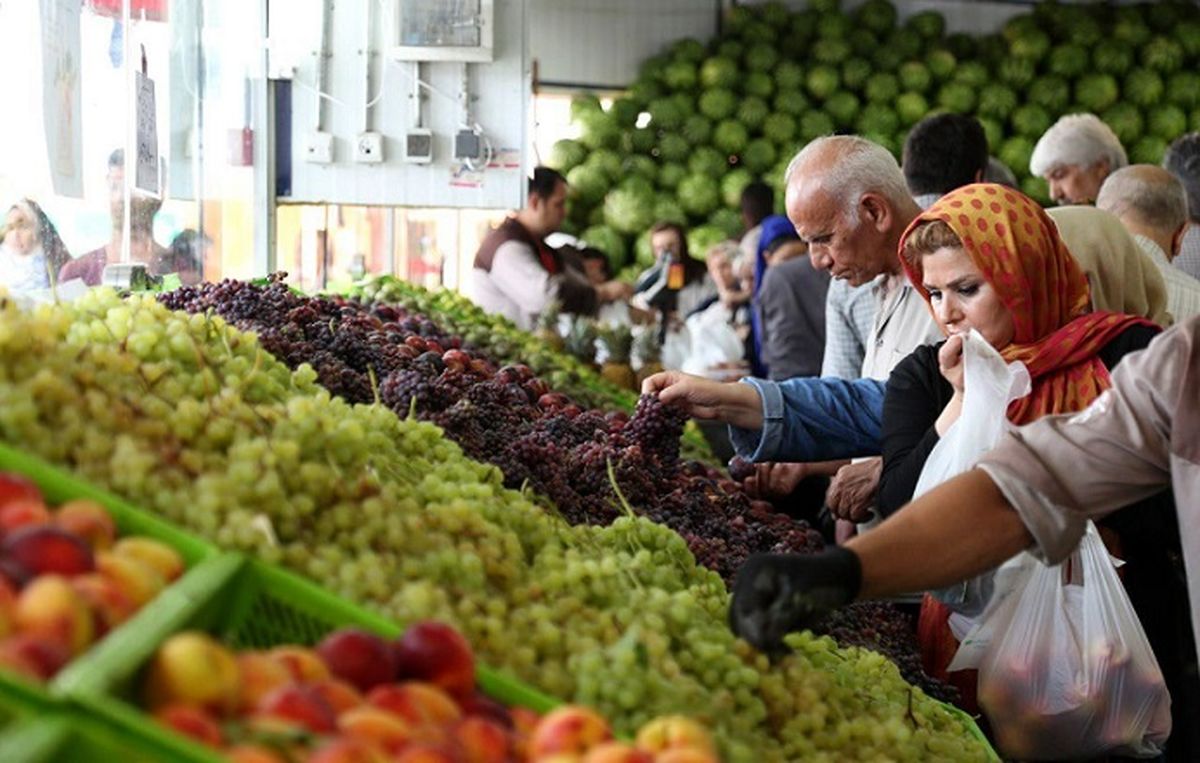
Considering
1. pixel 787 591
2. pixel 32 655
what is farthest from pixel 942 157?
pixel 32 655

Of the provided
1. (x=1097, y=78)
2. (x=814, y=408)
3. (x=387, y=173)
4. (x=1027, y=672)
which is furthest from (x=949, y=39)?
(x=1027, y=672)

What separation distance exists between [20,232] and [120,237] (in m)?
0.66

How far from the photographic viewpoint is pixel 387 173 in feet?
17.5

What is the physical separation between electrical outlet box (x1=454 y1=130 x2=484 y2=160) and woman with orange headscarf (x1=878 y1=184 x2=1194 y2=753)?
2510 mm

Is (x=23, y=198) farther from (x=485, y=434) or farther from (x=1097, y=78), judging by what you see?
(x=1097, y=78)

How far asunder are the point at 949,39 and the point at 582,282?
4.50 meters

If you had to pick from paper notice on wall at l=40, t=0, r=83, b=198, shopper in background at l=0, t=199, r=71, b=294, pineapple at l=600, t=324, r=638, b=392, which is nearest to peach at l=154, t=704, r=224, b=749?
shopper in background at l=0, t=199, r=71, b=294

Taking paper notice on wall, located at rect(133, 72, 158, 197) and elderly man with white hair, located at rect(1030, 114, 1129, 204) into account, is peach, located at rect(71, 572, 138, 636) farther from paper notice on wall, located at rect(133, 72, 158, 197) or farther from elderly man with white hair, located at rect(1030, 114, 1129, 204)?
elderly man with white hair, located at rect(1030, 114, 1129, 204)

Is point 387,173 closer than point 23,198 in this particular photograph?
No

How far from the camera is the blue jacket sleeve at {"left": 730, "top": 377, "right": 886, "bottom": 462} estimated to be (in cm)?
365

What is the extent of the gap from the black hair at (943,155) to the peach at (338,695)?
3418 mm

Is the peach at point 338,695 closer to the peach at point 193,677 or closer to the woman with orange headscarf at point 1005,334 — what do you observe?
the peach at point 193,677

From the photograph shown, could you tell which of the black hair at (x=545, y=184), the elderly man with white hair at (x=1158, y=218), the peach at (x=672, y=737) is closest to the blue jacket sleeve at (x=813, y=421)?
the elderly man with white hair at (x=1158, y=218)

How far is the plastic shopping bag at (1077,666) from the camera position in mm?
2629
